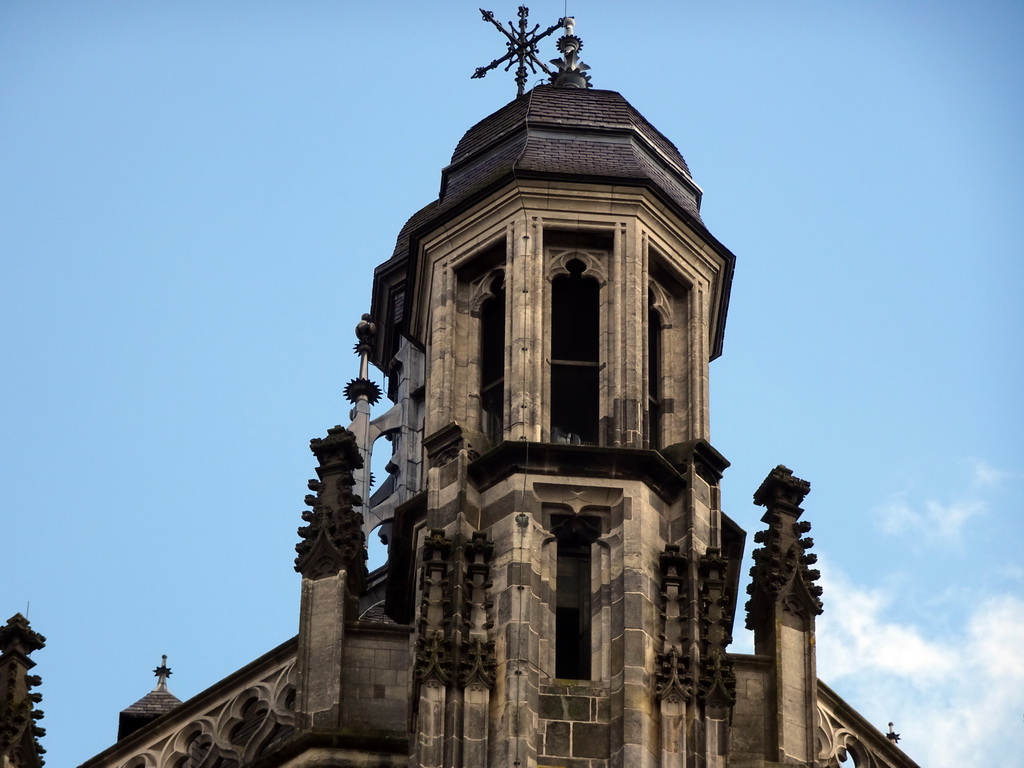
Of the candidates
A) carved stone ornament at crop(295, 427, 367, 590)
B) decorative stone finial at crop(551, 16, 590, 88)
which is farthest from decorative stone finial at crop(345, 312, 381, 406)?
carved stone ornament at crop(295, 427, 367, 590)

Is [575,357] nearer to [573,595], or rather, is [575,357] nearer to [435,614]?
[573,595]

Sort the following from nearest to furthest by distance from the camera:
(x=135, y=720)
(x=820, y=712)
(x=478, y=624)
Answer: (x=478, y=624) < (x=820, y=712) < (x=135, y=720)

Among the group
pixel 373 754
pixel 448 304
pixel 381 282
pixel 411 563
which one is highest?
pixel 381 282

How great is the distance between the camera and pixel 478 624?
32969 mm

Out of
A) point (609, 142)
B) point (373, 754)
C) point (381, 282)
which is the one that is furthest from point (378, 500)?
point (373, 754)

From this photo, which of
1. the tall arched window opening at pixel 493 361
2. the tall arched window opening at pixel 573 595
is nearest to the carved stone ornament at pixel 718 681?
the tall arched window opening at pixel 573 595

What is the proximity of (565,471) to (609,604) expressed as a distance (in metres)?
1.56

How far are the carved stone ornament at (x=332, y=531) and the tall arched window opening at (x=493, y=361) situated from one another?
4.96ft

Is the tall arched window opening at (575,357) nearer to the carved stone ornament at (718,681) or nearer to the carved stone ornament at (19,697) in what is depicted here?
the carved stone ornament at (718,681)

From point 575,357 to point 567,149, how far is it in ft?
8.97

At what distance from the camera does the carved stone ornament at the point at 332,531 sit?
3506 centimetres

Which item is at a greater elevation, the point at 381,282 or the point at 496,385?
the point at 381,282

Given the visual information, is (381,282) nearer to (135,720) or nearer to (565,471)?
(135,720)

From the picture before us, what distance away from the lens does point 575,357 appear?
3588cm
